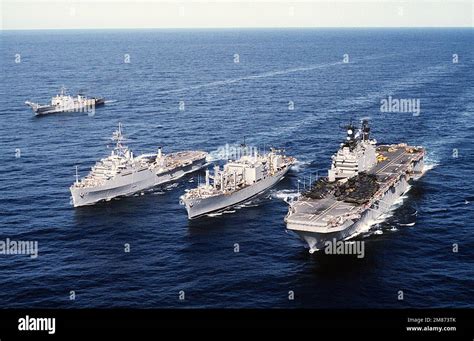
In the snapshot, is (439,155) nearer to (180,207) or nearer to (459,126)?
(459,126)

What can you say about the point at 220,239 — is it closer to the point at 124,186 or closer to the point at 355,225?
the point at 355,225

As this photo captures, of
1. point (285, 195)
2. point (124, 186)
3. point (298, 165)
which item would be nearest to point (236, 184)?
point (285, 195)

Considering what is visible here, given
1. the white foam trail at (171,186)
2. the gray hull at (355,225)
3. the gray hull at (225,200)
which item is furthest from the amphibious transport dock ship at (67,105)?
the gray hull at (355,225)

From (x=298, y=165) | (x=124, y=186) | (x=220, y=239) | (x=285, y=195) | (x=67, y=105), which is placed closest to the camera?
(x=220, y=239)

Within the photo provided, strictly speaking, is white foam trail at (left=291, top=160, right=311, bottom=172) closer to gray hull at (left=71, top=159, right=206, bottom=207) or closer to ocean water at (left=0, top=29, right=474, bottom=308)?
ocean water at (left=0, top=29, right=474, bottom=308)

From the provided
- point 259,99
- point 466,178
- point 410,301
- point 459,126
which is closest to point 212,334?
point 410,301

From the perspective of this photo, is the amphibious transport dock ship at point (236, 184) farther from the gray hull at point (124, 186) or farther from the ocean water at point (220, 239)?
the gray hull at point (124, 186)
